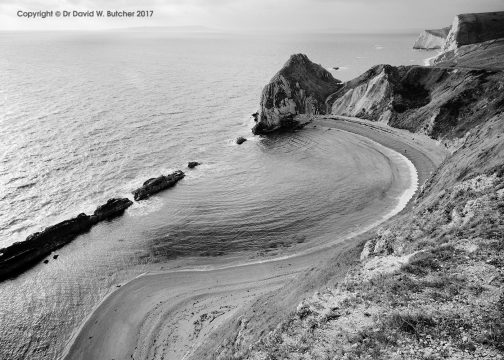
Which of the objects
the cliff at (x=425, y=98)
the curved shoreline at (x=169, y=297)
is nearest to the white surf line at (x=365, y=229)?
the curved shoreline at (x=169, y=297)

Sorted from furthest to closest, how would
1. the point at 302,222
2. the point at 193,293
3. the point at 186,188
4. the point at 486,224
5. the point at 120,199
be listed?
1. the point at 186,188
2. the point at 120,199
3. the point at 302,222
4. the point at 193,293
5. the point at 486,224

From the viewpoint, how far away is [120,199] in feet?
193

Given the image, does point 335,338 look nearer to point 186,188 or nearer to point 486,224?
point 486,224

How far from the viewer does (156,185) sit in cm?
6391

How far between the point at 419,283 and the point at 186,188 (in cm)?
4927

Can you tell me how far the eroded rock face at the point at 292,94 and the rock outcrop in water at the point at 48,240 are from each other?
50431 millimetres

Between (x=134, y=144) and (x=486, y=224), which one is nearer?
(x=486, y=224)

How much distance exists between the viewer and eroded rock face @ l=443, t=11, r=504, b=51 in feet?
553

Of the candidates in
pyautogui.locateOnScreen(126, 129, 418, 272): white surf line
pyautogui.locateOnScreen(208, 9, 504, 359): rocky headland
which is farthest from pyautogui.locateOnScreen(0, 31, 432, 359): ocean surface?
pyautogui.locateOnScreen(208, 9, 504, 359): rocky headland

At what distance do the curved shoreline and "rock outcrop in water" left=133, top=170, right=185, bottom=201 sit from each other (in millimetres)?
20653

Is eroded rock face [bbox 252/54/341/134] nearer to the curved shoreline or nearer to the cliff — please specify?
the cliff

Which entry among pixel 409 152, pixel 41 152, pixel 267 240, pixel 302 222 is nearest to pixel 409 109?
pixel 409 152

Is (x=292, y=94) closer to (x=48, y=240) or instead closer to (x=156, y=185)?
(x=156, y=185)

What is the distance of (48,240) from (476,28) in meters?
208
